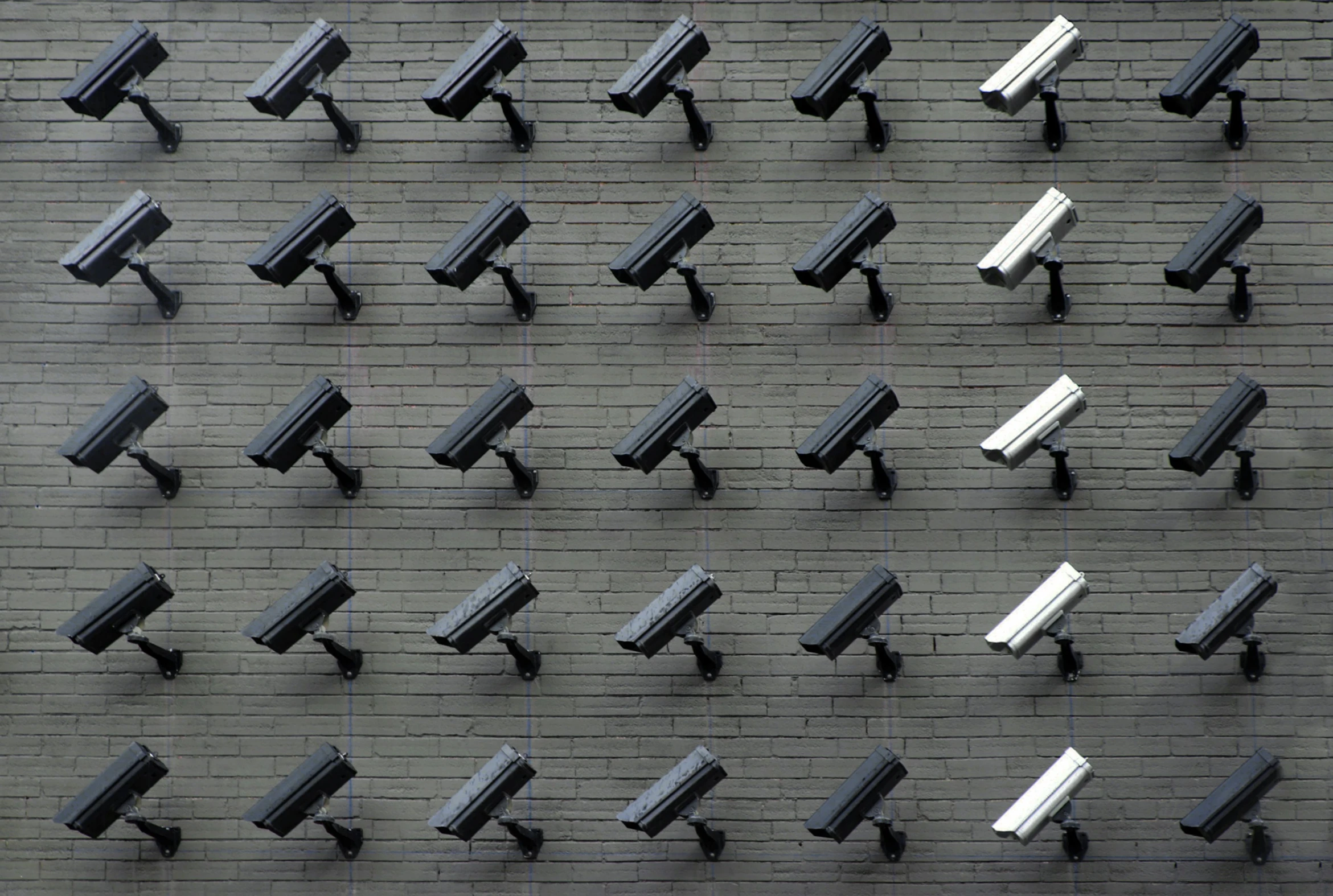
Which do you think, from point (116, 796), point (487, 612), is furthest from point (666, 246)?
point (116, 796)

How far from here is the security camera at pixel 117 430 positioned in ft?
49.4

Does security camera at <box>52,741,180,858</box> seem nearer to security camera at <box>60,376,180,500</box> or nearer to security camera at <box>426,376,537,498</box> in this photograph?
security camera at <box>60,376,180,500</box>

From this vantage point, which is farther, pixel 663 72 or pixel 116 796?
pixel 663 72

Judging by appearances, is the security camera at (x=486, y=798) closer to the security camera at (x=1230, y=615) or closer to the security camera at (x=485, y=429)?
the security camera at (x=485, y=429)

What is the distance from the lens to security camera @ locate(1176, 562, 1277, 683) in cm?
1444

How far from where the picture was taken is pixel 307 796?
14.8 metres

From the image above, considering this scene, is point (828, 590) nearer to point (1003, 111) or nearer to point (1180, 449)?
point (1180, 449)

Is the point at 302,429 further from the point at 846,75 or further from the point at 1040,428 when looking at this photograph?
the point at 1040,428

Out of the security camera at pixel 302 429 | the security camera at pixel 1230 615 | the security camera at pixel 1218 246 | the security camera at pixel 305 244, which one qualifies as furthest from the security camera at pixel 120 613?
the security camera at pixel 1218 246

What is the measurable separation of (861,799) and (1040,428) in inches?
124

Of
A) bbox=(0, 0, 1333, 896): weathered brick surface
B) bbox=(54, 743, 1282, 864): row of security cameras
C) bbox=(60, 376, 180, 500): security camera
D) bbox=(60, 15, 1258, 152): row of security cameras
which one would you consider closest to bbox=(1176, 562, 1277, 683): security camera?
bbox=(0, 0, 1333, 896): weathered brick surface

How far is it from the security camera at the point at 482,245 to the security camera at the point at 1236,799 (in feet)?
22.2

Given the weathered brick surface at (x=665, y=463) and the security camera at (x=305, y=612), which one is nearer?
the security camera at (x=305, y=612)

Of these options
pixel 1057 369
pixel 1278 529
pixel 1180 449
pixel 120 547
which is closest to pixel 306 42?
pixel 120 547
